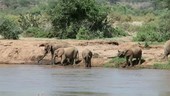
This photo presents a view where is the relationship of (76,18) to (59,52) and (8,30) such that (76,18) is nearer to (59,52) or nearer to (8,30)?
(8,30)

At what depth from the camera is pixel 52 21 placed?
124ft

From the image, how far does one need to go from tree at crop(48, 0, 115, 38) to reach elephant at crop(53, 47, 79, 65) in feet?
24.7

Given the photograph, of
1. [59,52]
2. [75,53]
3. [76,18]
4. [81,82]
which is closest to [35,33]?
[76,18]

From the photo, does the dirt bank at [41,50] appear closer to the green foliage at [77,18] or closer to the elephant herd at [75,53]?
the elephant herd at [75,53]

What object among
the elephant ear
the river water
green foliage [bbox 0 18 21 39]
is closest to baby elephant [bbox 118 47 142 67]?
the river water

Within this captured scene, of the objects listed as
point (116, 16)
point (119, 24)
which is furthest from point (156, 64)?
point (116, 16)

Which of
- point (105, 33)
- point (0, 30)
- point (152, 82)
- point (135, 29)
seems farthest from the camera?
point (135, 29)

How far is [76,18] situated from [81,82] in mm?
17406

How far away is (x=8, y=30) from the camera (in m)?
35.6

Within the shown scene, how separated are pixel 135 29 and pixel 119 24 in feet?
12.9

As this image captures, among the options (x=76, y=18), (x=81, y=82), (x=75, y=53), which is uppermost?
(x=76, y=18)

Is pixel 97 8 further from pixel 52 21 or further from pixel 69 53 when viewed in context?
pixel 69 53

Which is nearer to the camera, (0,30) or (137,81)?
(137,81)

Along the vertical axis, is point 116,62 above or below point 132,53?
below
